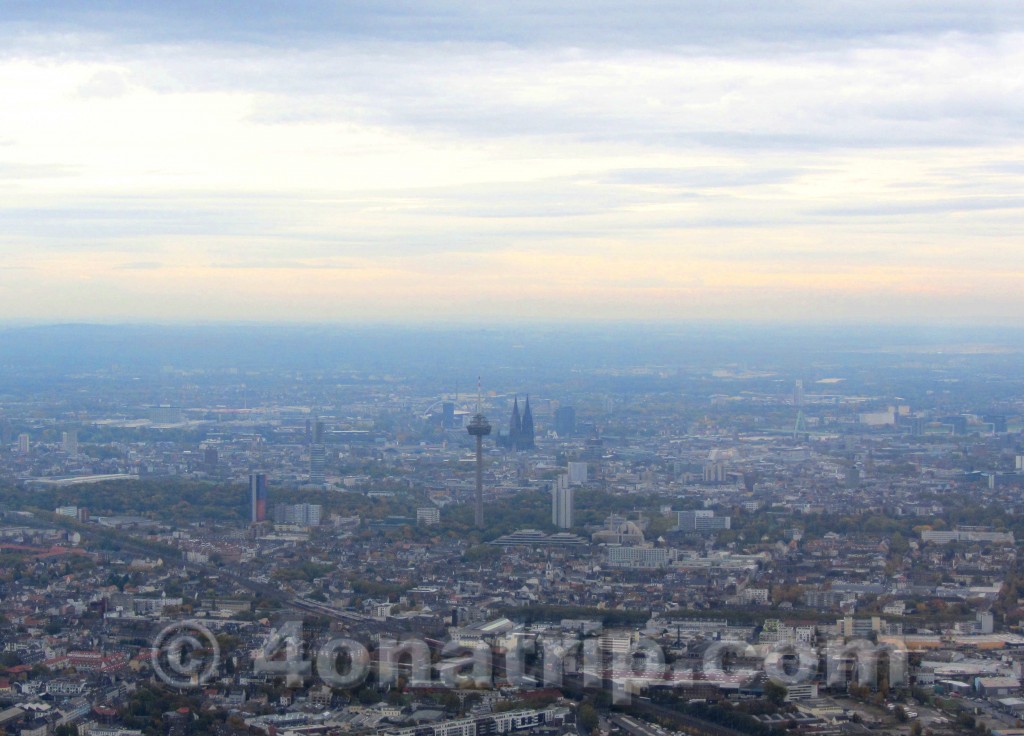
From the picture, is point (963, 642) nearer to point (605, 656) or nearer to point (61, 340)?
point (605, 656)

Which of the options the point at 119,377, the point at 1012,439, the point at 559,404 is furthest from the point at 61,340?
the point at 1012,439

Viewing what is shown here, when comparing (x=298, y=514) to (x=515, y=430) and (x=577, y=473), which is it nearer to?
(x=577, y=473)

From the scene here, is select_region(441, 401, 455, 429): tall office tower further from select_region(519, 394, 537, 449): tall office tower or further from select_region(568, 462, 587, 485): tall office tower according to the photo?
select_region(568, 462, 587, 485): tall office tower

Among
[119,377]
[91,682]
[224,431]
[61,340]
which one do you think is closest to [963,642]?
[91,682]

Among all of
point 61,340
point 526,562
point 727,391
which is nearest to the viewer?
point 526,562

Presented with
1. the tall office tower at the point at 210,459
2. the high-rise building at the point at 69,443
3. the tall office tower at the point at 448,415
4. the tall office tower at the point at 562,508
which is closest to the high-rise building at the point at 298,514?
the tall office tower at the point at 562,508

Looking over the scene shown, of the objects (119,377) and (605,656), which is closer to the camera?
(605,656)

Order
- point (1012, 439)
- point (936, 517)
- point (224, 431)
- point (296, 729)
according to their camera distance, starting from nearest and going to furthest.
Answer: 1. point (296, 729)
2. point (936, 517)
3. point (1012, 439)
4. point (224, 431)
